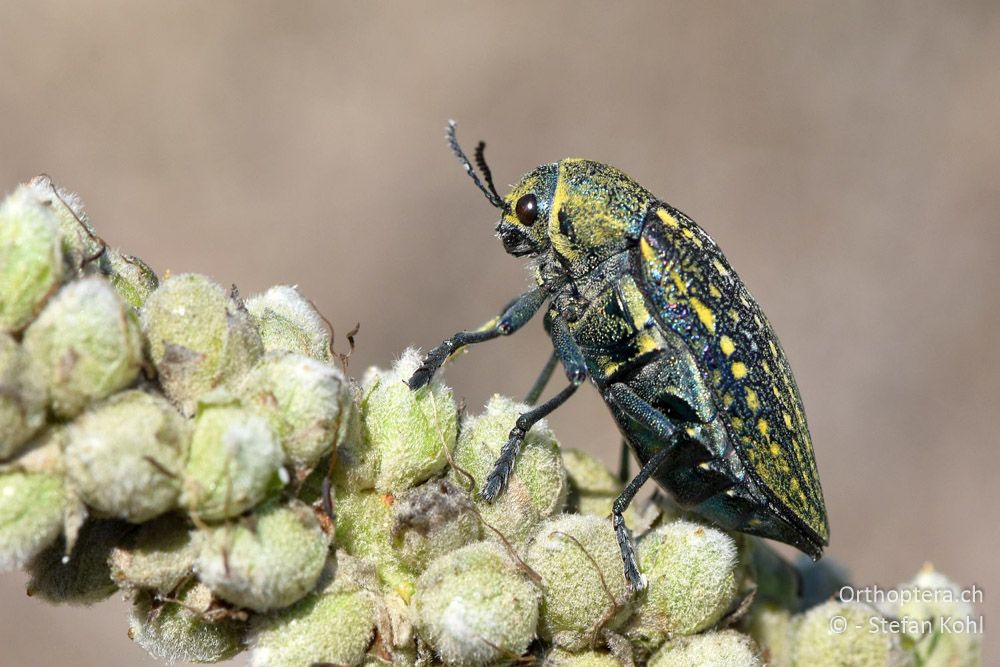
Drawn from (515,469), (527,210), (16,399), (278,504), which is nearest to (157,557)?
(278,504)

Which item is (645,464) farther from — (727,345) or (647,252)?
(647,252)

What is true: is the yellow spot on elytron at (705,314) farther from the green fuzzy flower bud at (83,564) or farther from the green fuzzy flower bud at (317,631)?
the green fuzzy flower bud at (83,564)

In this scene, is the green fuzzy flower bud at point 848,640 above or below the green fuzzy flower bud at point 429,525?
above

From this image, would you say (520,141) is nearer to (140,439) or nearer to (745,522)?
(745,522)

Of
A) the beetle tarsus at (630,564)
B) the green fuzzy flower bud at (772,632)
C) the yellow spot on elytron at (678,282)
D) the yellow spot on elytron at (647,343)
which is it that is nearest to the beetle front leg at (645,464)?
the beetle tarsus at (630,564)

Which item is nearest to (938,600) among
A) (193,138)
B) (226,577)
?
(226,577)
